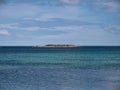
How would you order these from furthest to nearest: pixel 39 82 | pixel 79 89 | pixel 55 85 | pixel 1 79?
pixel 1 79
pixel 39 82
pixel 55 85
pixel 79 89

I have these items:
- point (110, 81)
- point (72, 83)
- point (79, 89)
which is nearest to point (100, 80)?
point (110, 81)

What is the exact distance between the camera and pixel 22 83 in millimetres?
11852

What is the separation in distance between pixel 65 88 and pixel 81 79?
2162 mm

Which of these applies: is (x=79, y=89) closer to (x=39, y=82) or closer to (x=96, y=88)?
(x=96, y=88)

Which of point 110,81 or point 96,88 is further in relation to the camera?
point 110,81

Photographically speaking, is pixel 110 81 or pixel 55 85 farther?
pixel 110 81

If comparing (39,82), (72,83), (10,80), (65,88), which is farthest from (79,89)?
(10,80)

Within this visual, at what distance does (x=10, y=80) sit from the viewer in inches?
491

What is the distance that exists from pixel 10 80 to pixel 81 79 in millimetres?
2365

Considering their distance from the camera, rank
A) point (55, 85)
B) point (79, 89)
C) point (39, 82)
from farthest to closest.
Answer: point (39, 82) → point (55, 85) → point (79, 89)

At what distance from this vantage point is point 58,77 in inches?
527

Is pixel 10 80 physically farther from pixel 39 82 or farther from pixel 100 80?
pixel 100 80

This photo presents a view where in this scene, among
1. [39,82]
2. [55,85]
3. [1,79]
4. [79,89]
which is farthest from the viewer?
[1,79]

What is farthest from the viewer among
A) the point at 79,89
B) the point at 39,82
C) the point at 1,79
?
the point at 1,79
